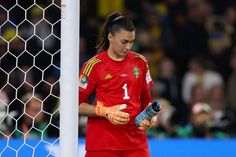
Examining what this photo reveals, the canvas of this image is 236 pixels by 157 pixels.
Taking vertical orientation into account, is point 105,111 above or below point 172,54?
below

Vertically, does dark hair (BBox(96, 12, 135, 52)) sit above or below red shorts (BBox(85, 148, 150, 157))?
above

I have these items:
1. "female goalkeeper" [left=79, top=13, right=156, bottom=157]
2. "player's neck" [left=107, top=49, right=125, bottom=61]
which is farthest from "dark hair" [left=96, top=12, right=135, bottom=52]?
"player's neck" [left=107, top=49, right=125, bottom=61]

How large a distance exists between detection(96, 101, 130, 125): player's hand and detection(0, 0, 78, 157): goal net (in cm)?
24

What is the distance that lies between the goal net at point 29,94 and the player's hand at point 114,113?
0.24 meters

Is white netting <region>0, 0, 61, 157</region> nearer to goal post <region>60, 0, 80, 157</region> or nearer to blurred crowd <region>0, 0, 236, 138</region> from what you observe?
blurred crowd <region>0, 0, 236, 138</region>

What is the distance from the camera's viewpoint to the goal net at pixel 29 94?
205 inches

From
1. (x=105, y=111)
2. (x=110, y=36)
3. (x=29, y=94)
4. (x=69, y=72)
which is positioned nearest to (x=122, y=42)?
(x=110, y=36)

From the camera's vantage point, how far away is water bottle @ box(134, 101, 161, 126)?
169 inches

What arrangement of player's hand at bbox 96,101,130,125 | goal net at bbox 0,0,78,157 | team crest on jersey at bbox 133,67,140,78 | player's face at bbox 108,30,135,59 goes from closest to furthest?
player's hand at bbox 96,101,130,125 < player's face at bbox 108,30,135,59 < team crest on jersey at bbox 133,67,140,78 < goal net at bbox 0,0,78,157

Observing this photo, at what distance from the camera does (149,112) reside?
14.3ft

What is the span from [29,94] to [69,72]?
2.33 m

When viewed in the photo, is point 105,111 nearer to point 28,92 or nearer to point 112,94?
point 112,94

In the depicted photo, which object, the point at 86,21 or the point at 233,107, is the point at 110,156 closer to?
the point at 233,107

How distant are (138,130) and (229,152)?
1.96m
